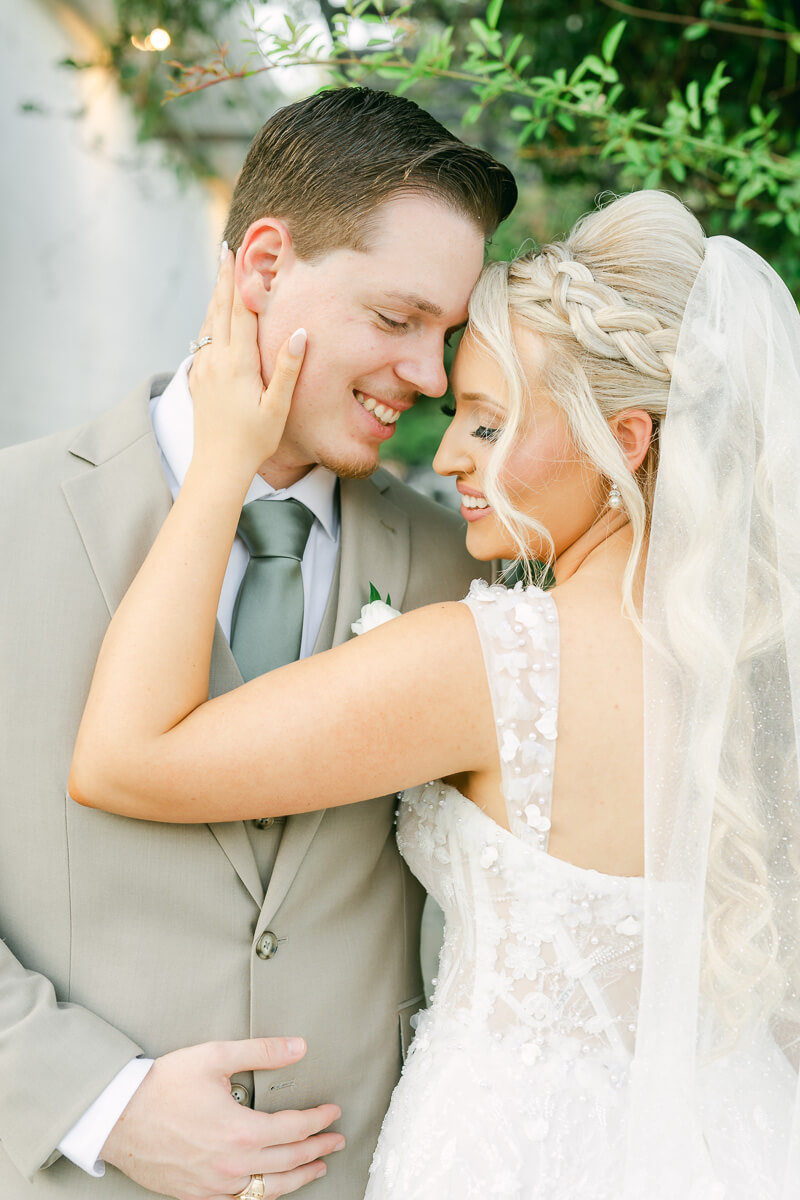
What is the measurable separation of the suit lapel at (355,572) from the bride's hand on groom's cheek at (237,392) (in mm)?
306

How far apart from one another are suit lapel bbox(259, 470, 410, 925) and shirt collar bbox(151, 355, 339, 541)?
53 millimetres

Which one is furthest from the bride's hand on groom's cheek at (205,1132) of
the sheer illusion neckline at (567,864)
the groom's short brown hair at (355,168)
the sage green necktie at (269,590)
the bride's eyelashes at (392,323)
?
the groom's short brown hair at (355,168)

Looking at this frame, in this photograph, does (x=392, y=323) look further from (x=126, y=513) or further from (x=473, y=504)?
(x=126, y=513)

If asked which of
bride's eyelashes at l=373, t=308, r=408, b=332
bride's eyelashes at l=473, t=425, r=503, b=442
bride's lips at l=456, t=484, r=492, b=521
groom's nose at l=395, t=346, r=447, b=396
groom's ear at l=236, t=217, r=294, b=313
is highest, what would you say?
groom's ear at l=236, t=217, r=294, b=313

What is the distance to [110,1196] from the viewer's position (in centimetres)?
179

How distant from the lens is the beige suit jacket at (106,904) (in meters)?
1.75

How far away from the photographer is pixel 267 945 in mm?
1851

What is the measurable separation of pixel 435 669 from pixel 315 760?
254 mm

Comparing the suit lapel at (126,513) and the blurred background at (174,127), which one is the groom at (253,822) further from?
the blurred background at (174,127)

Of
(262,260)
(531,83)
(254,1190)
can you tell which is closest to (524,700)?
(254,1190)

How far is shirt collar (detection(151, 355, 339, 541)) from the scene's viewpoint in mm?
2076

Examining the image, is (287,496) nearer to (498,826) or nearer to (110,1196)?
(498,826)

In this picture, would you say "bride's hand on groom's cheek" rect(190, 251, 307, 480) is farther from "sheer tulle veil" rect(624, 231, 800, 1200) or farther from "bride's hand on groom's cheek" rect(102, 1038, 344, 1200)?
"bride's hand on groom's cheek" rect(102, 1038, 344, 1200)

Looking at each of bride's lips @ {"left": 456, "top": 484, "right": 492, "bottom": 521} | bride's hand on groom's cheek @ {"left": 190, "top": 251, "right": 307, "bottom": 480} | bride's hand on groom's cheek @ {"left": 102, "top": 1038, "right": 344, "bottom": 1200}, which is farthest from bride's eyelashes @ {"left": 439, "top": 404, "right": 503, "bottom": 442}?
bride's hand on groom's cheek @ {"left": 102, "top": 1038, "right": 344, "bottom": 1200}
